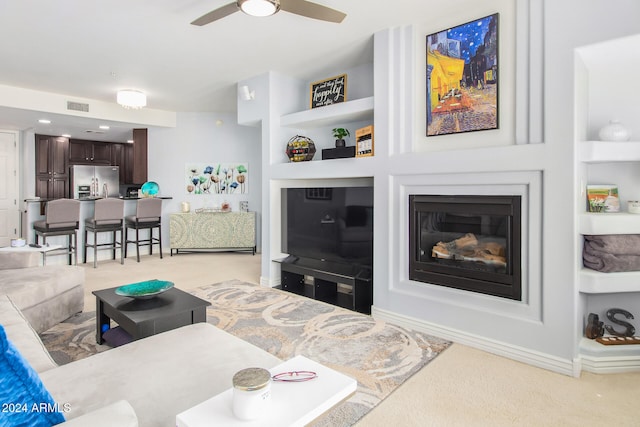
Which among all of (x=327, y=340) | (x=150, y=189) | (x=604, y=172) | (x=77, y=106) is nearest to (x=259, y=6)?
(x=327, y=340)

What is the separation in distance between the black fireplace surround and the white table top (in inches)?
67.1

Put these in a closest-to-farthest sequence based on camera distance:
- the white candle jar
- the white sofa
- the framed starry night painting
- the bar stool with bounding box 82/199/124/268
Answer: the white candle jar < the white sofa < the framed starry night painting < the bar stool with bounding box 82/199/124/268

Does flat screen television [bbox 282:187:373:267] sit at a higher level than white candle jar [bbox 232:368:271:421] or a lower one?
higher

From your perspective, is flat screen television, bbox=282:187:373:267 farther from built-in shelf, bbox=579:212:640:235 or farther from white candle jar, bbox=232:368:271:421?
white candle jar, bbox=232:368:271:421

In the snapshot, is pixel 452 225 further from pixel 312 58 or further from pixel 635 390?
pixel 312 58

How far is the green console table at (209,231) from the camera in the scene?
633 cm

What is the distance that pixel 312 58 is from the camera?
376 centimetres

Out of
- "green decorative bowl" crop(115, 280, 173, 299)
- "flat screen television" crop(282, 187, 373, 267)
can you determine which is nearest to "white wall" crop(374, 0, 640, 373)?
"flat screen television" crop(282, 187, 373, 267)

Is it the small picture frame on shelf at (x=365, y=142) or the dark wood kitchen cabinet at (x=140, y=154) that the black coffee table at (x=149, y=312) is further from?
the dark wood kitchen cabinet at (x=140, y=154)

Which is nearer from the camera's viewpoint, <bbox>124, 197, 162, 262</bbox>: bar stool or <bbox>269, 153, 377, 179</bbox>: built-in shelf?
<bbox>269, 153, 377, 179</bbox>: built-in shelf

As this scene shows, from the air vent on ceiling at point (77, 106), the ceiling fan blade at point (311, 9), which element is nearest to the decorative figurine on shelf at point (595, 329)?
the ceiling fan blade at point (311, 9)

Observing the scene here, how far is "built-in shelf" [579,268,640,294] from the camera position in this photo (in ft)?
7.38

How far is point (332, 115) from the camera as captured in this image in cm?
364

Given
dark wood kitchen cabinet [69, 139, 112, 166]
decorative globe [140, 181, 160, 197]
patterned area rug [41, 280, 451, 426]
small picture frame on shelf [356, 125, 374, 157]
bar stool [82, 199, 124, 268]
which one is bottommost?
patterned area rug [41, 280, 451, 426]
